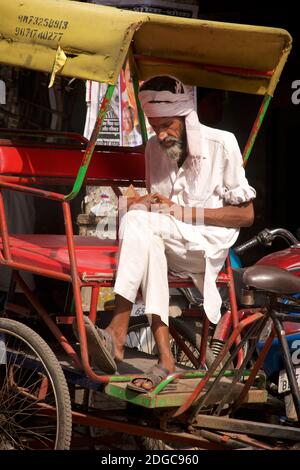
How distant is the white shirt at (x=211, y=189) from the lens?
4.37 m

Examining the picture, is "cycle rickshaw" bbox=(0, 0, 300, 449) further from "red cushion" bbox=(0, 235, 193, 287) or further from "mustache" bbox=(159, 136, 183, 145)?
"mustache" bbox=(159, 136, 183, 145)

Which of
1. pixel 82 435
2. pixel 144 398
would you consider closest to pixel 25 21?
pixel 144 398

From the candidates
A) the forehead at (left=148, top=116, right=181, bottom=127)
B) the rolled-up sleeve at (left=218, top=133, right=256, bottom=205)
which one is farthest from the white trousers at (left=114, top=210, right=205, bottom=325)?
the forehead at (left=148, top=116, right=181, bottom=127)

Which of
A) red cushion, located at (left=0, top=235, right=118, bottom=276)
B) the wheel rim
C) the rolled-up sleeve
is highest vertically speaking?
the rolled-up sleeve

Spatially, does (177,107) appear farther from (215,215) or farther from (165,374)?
(165,374)

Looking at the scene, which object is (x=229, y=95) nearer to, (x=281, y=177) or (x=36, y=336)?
(x=281, y=177)

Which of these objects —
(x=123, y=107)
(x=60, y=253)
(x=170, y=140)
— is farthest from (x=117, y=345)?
(x=123, y=107)

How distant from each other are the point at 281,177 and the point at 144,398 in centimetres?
434

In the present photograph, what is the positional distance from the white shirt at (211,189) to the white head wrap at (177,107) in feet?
0.12

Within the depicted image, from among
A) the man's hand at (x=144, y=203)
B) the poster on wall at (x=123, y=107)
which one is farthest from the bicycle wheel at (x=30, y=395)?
the poster on wall at (x=123, y=107)

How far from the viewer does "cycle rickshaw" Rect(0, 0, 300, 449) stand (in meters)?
4.11

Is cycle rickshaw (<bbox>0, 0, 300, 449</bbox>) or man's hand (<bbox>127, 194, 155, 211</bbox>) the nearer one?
cycle rickshaw (<bbox>0, 0, 300, 449</bbox>)

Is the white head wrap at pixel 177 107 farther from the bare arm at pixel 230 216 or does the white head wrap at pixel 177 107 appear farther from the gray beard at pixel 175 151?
the bare arm at pixel 230 216

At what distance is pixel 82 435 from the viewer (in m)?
4.96
